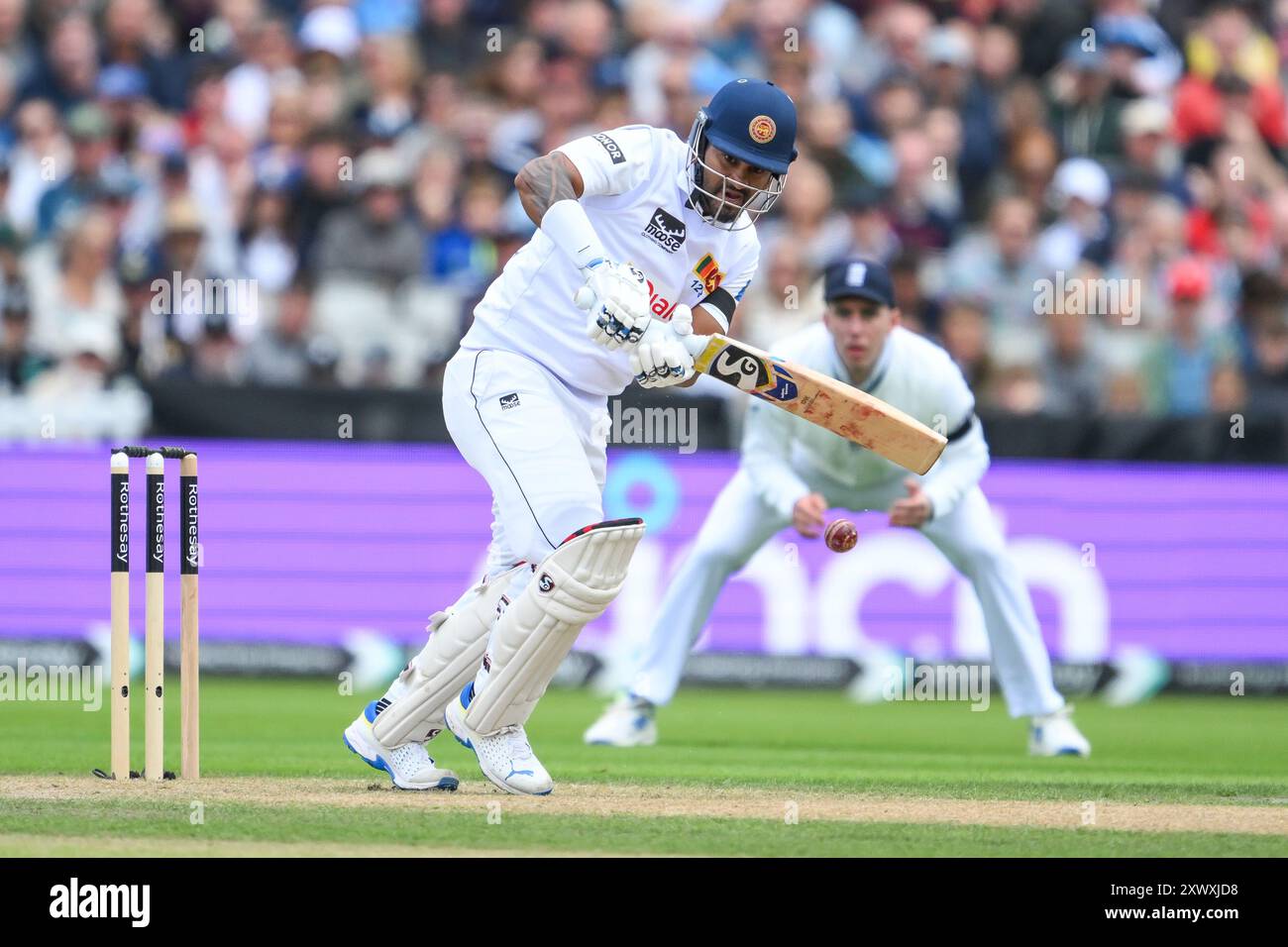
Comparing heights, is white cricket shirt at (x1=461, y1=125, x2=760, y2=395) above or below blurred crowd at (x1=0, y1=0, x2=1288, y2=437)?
below

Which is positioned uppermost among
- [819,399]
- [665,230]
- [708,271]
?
[665,230]

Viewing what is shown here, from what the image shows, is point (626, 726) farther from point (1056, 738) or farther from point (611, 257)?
point (611, 257)

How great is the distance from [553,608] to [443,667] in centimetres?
60

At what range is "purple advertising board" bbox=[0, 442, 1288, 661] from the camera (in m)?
11.4

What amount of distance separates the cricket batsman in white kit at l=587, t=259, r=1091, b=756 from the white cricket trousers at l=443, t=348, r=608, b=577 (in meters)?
2.36

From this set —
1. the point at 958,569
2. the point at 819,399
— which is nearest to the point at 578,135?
the point at 958,569

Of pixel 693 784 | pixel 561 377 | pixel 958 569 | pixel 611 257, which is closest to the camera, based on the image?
pixel 611 257

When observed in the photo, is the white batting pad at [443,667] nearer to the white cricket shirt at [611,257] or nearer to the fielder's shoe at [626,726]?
the white cricket shirt at [611,257]

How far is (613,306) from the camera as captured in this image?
243 inches

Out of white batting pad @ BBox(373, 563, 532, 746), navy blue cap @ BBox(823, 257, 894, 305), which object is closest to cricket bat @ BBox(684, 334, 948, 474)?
white batting pad @ BBox(373, 563, 532, 746)

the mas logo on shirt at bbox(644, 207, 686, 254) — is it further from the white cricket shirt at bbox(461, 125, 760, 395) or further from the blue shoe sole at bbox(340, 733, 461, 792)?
the blue shoe sole at bbox(340, 733, 461, 792)

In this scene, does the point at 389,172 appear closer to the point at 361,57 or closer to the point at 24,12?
the point at 361,57

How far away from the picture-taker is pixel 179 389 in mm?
11617

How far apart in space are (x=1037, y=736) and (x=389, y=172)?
249 inches
